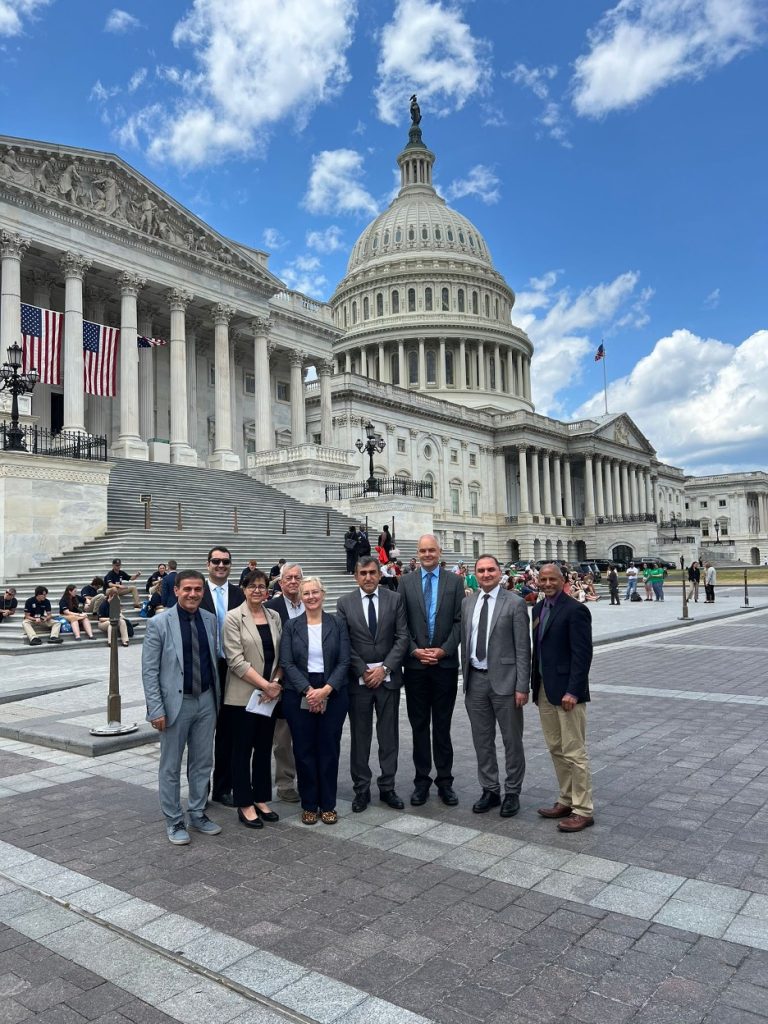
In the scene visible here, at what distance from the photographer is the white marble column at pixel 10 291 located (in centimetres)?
3259

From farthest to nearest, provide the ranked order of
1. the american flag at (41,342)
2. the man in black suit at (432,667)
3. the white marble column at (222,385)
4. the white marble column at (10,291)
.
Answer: the white marble column at (222,385) < the white marble column at (10,291) < the american flag at (41,342) < the man in black suit at (432,667)

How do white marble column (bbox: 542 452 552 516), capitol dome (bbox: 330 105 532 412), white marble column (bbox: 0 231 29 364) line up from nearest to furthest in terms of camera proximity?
1. white marble column (bbox: 0 231 29 364)
2. white marble column (bbox: 542 452 552 516)
3. capitol dome (bbox: 330 105 532 412)

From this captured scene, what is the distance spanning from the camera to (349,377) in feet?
213

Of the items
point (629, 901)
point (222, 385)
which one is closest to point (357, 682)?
point (629, 901)

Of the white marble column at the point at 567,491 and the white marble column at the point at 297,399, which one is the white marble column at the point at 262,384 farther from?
the white marble column at the point at 567,491

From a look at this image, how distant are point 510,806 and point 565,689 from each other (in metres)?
1.06

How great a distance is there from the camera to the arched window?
95.0 m

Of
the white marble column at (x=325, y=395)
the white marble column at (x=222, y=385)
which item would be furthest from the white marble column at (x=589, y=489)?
the white marble column at (x=222, y=385)

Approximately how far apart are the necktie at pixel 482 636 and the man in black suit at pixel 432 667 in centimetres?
26

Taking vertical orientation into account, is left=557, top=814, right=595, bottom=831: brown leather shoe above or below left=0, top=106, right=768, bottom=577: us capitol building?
below

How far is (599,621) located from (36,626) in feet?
54.1

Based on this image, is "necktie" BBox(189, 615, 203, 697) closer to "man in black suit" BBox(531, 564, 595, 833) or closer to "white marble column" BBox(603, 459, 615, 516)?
"man in black suit" BBox(531, 564, 595, 833)

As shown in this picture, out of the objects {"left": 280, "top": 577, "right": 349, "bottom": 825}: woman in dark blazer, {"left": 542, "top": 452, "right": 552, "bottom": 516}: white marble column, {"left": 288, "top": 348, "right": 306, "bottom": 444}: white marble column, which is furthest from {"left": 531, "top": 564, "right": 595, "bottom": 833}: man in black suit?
{"left": 542, "top": 452, "right": 552, "bottom": 516}: white marble column

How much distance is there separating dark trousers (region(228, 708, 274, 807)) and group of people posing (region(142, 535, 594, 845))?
11mm
